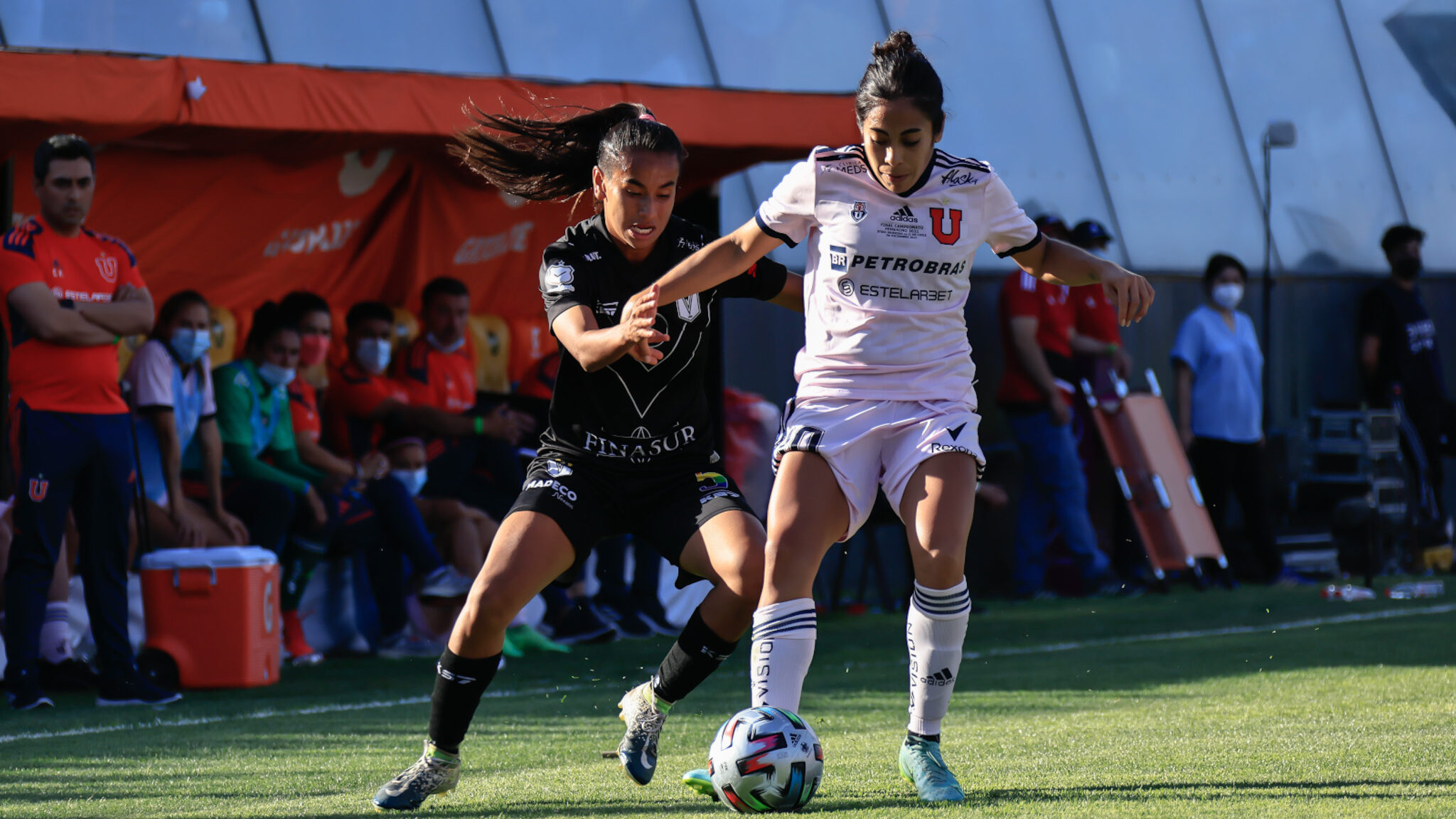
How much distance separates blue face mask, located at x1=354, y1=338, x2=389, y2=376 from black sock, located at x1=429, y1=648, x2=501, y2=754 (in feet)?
18.2

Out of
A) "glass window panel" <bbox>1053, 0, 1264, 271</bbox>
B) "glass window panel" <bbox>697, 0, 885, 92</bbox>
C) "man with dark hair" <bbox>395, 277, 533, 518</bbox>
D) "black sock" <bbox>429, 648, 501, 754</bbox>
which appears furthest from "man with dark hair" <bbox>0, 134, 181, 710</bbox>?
"glass window panel" <bbox>1053, 0, 1264, 271</bbox>

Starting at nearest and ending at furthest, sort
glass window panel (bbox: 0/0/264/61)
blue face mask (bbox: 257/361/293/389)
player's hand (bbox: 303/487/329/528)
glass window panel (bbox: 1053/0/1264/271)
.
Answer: player's hand (bbox: 303/487/329/528) → blue face mask (bbox: 257/361/293/389) → glass window panel (bbox: 0/0/264/61) → glass window panel (bbox: 1053/0/1264/271)

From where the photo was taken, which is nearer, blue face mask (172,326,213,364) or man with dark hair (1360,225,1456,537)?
blue face mask (172,326,213,364)

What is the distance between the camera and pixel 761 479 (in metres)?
11.2

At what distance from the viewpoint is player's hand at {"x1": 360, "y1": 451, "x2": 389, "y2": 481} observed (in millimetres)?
9648

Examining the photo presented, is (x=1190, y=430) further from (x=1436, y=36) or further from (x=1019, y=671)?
(x=1436, y=36)

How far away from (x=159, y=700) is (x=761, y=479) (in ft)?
14.9

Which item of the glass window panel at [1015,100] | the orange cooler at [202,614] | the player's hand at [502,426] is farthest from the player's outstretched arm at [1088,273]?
the glass window panel at [1015,100]

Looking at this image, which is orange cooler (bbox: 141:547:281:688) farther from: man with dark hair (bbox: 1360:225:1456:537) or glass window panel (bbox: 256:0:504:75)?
man with dark hair (bbox: 1360:225:1456:537)

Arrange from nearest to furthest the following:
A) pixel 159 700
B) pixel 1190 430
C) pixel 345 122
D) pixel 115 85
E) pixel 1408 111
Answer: pixel 159 700
pixel 115 85
pixel 345 122
pixel 1190 430
pixel 1408 111

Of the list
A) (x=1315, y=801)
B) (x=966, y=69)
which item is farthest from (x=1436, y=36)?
(x=1315, y=801)

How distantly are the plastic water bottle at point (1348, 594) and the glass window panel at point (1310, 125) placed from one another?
19.6ft

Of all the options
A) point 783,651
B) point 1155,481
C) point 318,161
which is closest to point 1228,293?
point 1155,481

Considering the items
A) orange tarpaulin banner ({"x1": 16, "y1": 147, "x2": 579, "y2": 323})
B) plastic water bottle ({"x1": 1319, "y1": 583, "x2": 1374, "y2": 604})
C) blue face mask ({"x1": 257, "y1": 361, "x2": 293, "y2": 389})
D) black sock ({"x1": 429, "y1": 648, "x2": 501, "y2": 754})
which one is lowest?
plastic water bottle ({"x1": 1319, "y1": 583, "x2": 1374, "y2": 604})
